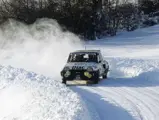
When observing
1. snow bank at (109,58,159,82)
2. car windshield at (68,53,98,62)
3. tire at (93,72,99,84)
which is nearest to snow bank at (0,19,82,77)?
car windshield at (68,53,98,62)

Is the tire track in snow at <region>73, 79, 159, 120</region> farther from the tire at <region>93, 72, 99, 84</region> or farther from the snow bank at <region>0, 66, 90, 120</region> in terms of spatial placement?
the snow bank at <region>0, 66, 90, 120</region>

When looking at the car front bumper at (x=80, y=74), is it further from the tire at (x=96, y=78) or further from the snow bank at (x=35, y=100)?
the snow bank at (x=35, y=100)

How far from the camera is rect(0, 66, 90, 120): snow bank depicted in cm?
1225

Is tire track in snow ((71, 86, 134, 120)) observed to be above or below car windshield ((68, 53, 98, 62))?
below

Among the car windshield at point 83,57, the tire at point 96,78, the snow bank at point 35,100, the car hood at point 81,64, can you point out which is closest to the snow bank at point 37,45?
the car windshield at point 83,57

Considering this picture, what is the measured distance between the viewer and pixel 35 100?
47.4ft

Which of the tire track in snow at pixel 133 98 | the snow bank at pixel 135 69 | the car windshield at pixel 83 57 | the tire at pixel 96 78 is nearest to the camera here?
the tire track in snow at pixel 133 98

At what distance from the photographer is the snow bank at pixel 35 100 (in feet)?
40.2

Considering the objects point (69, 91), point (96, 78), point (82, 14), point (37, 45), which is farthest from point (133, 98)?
point (82, 14)

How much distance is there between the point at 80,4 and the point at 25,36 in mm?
8221

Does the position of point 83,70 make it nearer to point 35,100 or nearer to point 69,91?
point 69,91

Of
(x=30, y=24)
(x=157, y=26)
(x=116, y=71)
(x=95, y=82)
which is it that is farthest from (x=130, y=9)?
(x=95, y=82)

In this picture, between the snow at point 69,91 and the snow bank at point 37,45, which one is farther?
the snow bank at point 37,45

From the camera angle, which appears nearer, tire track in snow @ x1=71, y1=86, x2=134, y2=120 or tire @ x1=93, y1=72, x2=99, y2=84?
tire track in snow @ x1=71, y1=86, x2=134, y2=120
